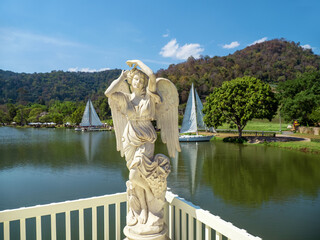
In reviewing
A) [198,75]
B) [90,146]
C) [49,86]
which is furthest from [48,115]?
[90,146]

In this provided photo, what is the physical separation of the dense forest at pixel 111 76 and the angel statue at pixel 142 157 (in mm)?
42053

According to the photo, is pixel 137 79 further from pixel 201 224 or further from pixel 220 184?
pixel 220 184

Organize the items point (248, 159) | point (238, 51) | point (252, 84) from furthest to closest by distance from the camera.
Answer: point (238, 51)
point (252, 84)
point (248, 159)


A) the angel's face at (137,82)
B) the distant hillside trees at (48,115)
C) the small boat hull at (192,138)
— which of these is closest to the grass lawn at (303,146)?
the small boat hull at (192,138)

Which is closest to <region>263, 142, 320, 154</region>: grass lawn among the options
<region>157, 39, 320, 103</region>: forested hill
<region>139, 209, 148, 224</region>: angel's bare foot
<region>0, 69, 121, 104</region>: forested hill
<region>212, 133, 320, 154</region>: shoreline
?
<region>212, 133, 320, 154</region>: shoreline

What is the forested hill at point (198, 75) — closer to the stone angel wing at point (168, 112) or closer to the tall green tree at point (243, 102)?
the tall green tree at point (243, 102)

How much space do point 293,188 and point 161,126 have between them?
7210mm

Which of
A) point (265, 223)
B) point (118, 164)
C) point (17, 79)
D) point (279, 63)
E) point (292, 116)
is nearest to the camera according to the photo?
point (265, 223)

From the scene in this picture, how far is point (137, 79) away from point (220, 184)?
682 cm

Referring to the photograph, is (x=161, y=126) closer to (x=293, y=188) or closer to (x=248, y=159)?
(x=293, y=188)

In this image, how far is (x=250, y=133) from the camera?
2473 centimetres

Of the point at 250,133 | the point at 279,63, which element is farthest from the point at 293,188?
the point at 279,63

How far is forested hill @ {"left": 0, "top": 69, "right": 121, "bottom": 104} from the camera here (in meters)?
75.5

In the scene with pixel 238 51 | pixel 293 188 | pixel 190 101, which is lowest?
pixel 293 188
